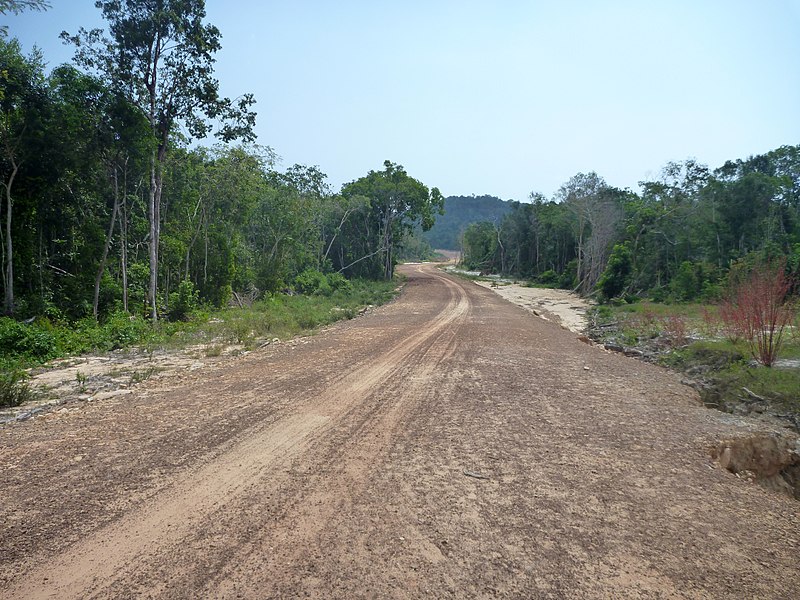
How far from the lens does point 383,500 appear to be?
3648mm

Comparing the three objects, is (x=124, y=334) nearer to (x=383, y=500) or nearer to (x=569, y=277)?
(x=383, y=500)

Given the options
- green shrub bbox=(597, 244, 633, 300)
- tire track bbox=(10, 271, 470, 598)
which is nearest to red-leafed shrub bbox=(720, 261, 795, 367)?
tire track bbox=(10, 271, 470, 598)

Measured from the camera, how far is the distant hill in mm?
156000

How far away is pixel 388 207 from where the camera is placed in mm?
38719

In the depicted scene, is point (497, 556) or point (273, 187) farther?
point (273, 187)

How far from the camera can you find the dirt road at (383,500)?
2.76m

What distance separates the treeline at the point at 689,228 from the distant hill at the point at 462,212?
4513 inches

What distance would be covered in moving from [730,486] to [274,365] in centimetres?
714

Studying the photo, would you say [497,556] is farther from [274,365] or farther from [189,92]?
[189,92]

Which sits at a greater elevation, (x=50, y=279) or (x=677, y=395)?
(x=50, y=279)

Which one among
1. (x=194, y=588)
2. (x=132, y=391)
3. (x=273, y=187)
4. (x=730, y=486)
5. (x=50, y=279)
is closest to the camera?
(x=194, y=588)

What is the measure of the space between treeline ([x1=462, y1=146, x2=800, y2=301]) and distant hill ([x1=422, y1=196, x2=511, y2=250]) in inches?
4513

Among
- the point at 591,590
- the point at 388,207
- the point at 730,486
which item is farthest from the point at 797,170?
the point at 591,590

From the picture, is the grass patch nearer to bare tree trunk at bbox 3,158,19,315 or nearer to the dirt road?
bare tree trunk at bbox 3,158,19,315
